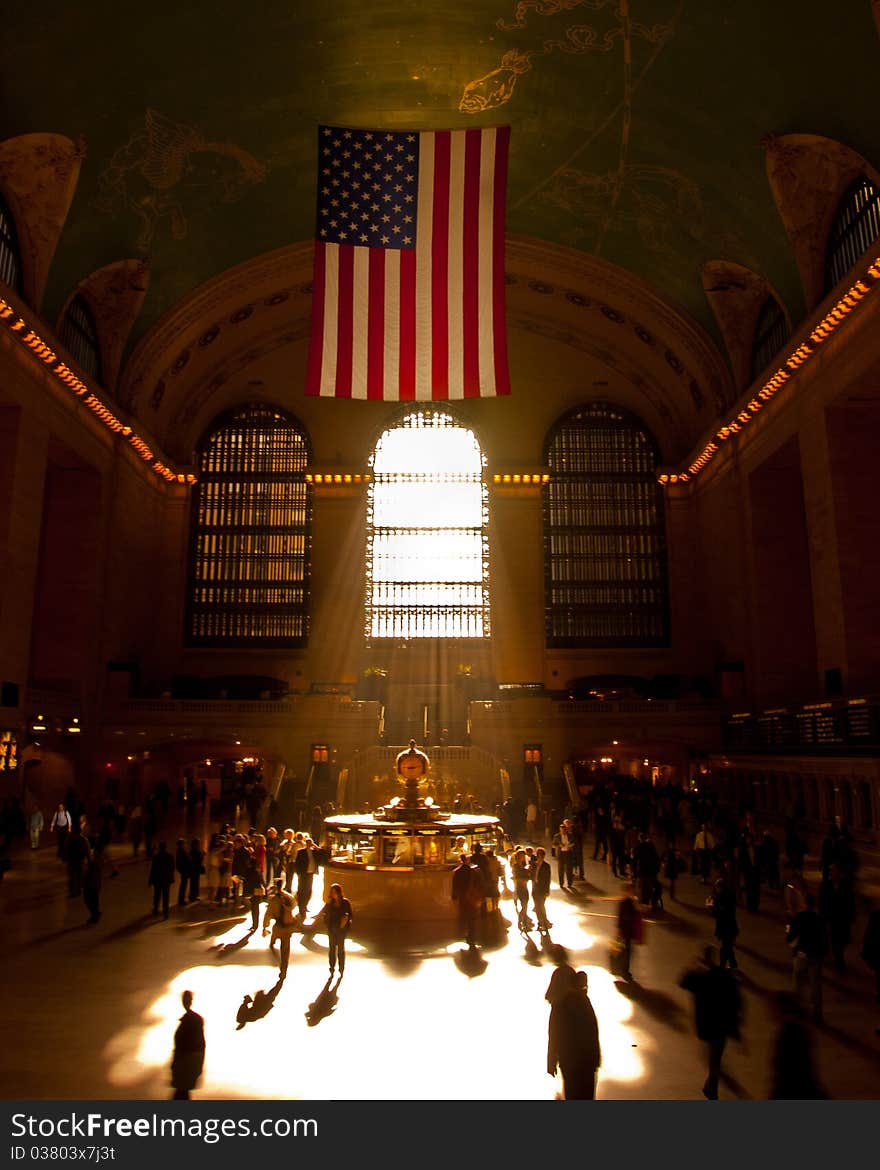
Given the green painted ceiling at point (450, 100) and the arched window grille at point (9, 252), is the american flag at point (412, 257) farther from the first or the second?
the arched window grille at point (9, 252)

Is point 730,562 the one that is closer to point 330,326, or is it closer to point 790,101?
point 790,101

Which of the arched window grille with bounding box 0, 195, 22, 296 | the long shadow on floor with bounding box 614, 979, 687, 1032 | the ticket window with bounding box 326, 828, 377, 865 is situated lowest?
the long shadow on floor with bounding box 614, 979, 687, 1032

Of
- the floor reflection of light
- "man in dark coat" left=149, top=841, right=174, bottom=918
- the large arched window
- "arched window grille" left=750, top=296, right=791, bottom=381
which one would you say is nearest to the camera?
the floor reflection of light

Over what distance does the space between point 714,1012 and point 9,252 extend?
791 inches

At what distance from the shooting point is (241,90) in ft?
64.5

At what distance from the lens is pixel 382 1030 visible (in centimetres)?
704

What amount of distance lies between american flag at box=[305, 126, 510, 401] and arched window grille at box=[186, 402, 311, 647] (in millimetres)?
18480

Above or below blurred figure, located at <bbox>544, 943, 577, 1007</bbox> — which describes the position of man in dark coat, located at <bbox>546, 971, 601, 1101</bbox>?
below

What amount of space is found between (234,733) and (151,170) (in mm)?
14009

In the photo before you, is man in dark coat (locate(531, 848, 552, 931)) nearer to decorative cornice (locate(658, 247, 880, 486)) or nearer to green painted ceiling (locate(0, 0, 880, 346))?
decorative cornice (locate(658, 247, 880, 486))

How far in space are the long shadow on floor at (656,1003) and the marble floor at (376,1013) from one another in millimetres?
18

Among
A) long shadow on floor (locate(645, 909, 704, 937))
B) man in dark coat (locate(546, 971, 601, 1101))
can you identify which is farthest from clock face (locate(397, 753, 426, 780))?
man in dark coat (locate(546, 971, 601, 1101))

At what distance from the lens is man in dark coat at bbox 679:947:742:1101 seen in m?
5.54

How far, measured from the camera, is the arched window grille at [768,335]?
23188mm
